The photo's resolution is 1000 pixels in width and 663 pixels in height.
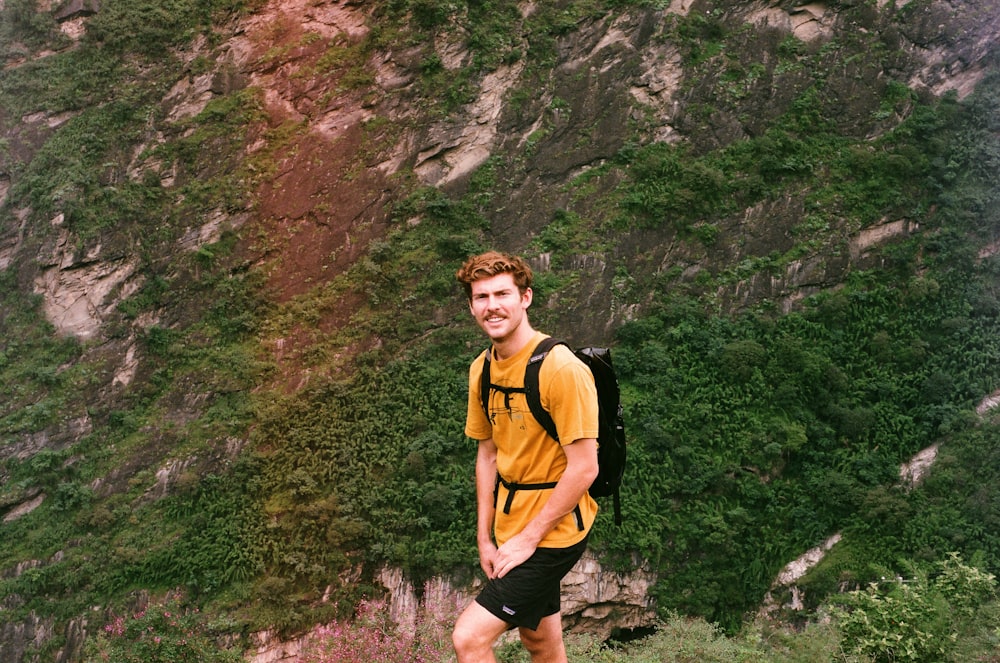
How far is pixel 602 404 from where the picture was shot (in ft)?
8.75

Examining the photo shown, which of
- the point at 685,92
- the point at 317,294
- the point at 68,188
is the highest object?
the point at 68,188

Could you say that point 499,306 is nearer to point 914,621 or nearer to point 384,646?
point 914,621

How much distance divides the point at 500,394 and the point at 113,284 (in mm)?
10373

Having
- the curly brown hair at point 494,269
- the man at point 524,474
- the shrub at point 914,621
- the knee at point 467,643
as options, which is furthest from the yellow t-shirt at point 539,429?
the shrub at point 914,621

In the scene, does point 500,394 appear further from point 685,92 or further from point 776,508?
point 685,92

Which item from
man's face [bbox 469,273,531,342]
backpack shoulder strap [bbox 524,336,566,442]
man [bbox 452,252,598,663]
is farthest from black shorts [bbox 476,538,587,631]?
man's face [bbox 469,273,531,342]

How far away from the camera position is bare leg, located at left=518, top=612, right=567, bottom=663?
2723 mm

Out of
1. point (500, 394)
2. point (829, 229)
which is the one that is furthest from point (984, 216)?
point (500, 394)

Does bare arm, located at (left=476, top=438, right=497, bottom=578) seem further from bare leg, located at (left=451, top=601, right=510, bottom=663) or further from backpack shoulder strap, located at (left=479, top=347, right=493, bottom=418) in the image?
bare leg, located at (left=451, top=601, right=510, bottom=663)

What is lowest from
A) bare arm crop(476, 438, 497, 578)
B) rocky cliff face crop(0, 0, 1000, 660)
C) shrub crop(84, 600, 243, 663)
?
shrub crop(84, 600, 243, 663)

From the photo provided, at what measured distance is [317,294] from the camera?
10.9 meters

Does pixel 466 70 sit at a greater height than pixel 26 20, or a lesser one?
lesser

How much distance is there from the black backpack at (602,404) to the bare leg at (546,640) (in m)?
0.46

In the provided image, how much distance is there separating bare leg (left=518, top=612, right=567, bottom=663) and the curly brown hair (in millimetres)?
1238
